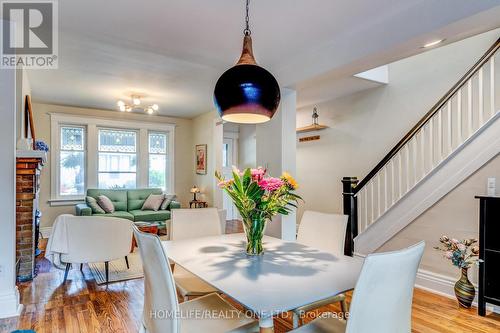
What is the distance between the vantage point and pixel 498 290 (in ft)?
8.24

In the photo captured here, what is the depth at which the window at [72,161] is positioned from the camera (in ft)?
19.5

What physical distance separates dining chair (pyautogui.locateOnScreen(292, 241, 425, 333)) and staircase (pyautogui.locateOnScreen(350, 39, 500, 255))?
6.72 ft

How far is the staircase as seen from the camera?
276 cm

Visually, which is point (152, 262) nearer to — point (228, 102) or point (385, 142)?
point (228, 102)

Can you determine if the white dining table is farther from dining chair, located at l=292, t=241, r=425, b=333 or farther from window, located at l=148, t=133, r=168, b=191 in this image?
window, located at l=148, t=133, r=168, b=191

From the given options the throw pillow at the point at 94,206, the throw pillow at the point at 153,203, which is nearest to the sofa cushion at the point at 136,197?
the throw pillow at the point at 153,203

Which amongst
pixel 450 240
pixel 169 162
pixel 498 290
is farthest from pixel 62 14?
pixel 169 162

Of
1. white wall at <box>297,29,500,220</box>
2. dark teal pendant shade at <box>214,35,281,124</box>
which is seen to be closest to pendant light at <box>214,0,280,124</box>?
dark teal pendant shade at <box>214,35,281,124</box>

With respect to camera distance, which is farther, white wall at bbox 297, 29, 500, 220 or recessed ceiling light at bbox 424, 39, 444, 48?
white wall at bbox 297, 29, 500, 220

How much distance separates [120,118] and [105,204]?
6.57 ft

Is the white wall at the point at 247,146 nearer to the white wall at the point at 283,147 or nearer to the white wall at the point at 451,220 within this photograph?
the white wall at the point at 283,147

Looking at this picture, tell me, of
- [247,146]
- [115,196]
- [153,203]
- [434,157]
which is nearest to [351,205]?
[434,157]

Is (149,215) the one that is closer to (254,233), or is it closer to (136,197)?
(136,197)

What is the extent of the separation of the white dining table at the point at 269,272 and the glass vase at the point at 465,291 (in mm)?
1609
